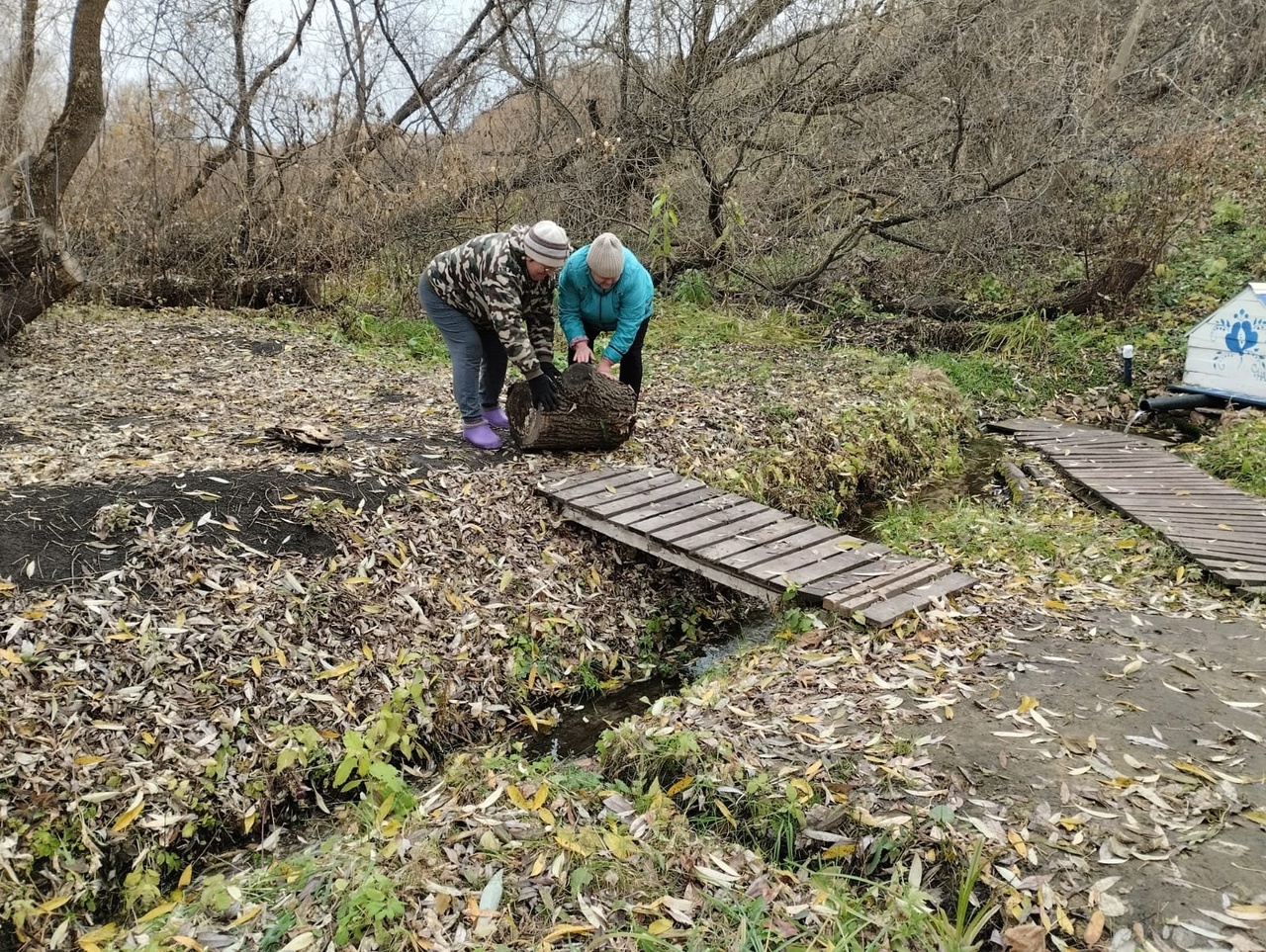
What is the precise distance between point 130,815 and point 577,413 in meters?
3.24

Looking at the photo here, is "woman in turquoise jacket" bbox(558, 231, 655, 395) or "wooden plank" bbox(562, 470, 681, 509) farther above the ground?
"woman in turquoise jacket" bbox(558, 231, 655, 395)

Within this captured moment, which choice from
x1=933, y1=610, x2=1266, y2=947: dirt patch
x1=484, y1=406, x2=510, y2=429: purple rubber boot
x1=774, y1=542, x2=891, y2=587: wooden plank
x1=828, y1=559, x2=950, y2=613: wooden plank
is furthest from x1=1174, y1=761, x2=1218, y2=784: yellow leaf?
x1=484, y1=406, x2=510, y2=429: purple rubber boot

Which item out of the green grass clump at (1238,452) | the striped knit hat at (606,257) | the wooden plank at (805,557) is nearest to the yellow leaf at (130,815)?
the wooden plank at (805,557)

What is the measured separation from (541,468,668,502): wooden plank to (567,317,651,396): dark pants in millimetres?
557

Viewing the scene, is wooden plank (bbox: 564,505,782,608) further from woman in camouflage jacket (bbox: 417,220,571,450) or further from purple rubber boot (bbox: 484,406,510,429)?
purple rubber boot (bbox: 484,406,510,429)

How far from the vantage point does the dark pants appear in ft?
18.2

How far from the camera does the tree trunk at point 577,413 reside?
5.37m

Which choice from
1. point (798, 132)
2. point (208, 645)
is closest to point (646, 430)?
point (208, 645)

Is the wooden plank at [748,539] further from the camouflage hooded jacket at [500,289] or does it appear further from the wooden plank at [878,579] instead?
the camouflage hooded jacket at [500,289]

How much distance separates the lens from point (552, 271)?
488 cm

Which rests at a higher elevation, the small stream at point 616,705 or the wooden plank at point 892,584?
the wooden plank at point 892,584

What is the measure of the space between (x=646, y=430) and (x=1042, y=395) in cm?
518

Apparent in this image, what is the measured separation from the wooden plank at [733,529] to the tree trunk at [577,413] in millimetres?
1079

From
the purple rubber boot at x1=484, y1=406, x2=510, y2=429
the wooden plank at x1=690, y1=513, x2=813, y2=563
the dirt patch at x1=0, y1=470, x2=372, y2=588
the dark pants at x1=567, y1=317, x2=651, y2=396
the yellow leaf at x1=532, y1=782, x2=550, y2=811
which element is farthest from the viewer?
the purple rubber boot at x1=484, y1=406, x2=510, y2=429
